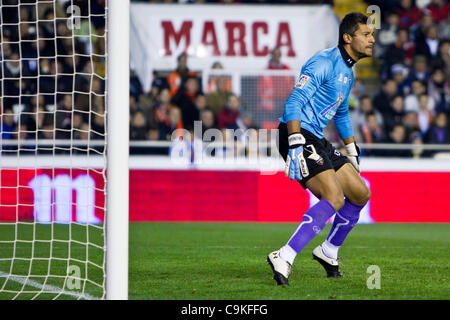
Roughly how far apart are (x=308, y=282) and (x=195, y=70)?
930 cm

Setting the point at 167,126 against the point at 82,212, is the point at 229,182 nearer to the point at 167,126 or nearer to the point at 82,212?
the point at 167,126

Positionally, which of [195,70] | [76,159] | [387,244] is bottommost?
[387,244]

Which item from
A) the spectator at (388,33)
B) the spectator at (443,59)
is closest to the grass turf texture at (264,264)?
the spectator at (443,59)

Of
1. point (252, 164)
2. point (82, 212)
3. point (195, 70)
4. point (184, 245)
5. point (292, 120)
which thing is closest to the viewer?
point (292, 120)

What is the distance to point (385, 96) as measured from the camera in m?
14.5

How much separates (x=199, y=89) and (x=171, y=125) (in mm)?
857

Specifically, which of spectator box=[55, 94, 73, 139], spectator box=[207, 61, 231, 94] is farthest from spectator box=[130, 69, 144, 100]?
spectator box=[55, 94, 73, 139]

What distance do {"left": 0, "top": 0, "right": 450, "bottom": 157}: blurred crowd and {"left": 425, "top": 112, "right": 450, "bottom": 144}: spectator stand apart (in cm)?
2

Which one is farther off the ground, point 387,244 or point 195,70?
point 195,70

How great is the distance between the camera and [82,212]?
12.2m

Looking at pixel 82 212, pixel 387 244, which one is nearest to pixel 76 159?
pixel 82 212

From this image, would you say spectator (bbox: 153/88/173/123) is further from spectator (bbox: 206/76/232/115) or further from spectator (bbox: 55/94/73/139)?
spectator (bbox: 55/94/73/139)

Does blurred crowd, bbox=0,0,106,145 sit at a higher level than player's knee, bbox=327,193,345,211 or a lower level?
higher

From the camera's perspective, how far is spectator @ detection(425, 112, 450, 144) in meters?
14.1
